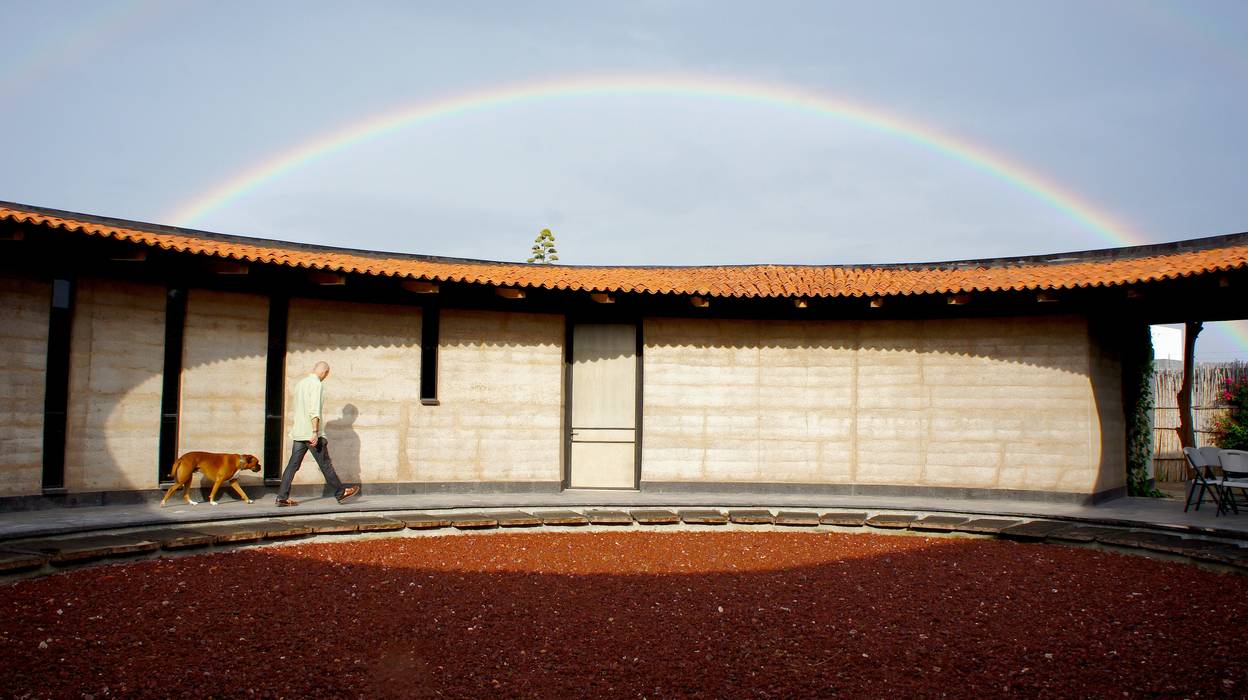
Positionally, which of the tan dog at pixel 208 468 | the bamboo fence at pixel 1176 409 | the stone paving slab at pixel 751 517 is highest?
the bamboo fence at pixel 1176 409

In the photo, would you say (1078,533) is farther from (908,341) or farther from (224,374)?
(224,374)

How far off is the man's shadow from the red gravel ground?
3.58 metres

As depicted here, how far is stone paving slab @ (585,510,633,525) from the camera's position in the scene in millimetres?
10117

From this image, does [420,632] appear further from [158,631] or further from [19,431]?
[19,431]

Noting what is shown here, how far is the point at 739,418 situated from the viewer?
13234 millimetres

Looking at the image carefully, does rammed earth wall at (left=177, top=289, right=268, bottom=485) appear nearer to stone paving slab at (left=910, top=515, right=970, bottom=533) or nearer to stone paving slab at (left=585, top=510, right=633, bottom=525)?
stone paving slab at (left=585, top=510, right=633, bottom=525)

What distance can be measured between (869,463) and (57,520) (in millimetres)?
10486

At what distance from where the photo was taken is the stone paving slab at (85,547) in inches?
279

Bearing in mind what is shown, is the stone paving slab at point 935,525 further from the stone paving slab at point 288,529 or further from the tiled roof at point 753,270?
the stone paving slab at point 288,529

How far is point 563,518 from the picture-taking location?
1002cm

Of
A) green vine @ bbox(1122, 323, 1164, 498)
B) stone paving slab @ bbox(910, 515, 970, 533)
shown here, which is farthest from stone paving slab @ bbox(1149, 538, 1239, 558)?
green vine @ bbox(1122, 323, 1164, 498)

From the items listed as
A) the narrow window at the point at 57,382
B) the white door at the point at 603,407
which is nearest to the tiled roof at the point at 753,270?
the narrow window at the point at 57,382

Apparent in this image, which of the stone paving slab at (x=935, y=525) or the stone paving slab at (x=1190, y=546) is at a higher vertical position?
the stone paving slab at (x=1190, y=546)

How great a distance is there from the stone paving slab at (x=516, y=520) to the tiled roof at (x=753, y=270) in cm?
327
